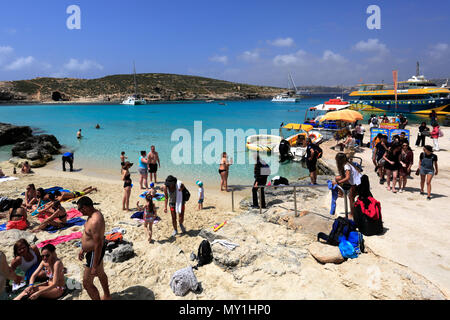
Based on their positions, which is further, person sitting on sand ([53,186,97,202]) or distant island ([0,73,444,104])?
distant island ([0,73,444,104])

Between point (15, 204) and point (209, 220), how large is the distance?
5.36m

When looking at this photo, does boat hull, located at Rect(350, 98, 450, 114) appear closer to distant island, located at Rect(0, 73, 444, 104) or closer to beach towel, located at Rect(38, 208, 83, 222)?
beach towel, located at Rect(38, 208, 83, 222)

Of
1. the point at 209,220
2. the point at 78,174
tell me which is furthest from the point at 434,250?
the point at 78,174

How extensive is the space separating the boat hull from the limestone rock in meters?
45.1

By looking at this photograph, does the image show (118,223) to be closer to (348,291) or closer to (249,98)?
(348,291)

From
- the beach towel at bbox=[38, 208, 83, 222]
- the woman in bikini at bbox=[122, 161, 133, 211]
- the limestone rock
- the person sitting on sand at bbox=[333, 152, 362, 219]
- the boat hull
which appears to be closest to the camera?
the limestone rock

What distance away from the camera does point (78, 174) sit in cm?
1453

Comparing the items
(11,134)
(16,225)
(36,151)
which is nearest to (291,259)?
(16,225)

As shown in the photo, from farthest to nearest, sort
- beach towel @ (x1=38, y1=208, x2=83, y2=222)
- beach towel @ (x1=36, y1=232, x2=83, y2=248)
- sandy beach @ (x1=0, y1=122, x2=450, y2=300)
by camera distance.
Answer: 1. beach towel @ (x1=38, y1=208, x2=83, y2=222)
2. beach towel @ (x1=36, y1=232, x2=83, y2=248)
3. sandy beach @ (x1=0, y1=122, x2=450, y2=300)

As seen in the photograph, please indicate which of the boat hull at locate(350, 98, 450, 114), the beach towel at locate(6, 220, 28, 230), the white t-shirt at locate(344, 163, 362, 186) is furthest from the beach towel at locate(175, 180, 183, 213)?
the boat hull at locate(350, 98, 450, 114)

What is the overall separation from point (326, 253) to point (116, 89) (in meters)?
127

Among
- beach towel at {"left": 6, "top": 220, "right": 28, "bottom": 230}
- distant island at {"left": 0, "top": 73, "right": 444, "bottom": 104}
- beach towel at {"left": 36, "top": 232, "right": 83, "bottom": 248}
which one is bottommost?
beach towel at {"left": 36, "top": 232, "right": 83, "bottom": 248}

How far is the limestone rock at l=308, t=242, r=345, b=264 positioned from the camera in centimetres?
467
